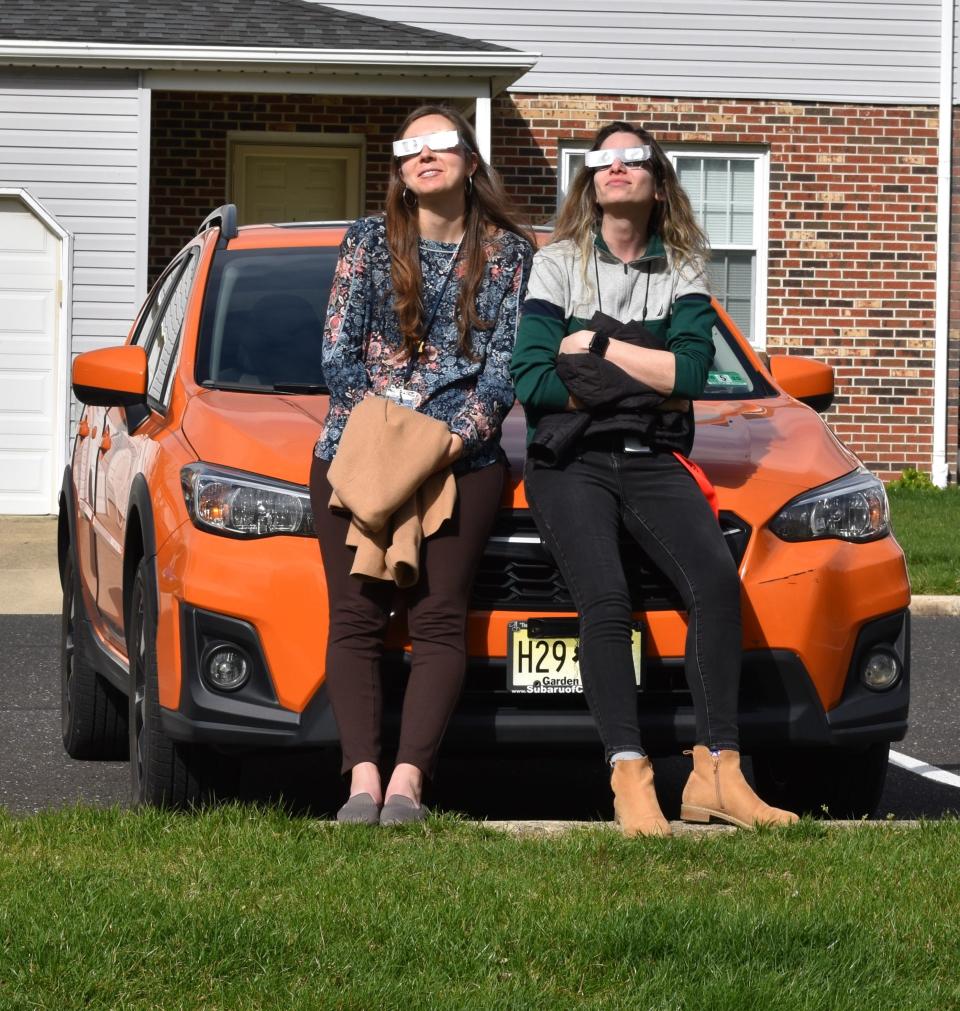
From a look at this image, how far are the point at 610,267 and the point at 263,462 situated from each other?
1083 mm

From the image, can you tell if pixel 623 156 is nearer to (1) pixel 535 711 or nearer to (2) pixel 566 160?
(1) pixel 535 711

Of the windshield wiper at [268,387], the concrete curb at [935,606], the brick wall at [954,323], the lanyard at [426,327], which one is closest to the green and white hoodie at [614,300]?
the lanyard at [426,327]

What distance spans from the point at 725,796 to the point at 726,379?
5.42 ft

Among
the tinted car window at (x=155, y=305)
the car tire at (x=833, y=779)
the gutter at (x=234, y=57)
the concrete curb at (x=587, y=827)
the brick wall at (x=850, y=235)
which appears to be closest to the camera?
the concrete curb at (x=587, y=827)

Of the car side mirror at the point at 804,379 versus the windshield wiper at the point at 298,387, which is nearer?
the windshield wiper at the point at 298,387

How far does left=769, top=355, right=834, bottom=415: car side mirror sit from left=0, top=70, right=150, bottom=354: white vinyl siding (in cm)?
956

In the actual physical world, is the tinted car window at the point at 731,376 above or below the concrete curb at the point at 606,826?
above

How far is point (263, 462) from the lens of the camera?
491 cm

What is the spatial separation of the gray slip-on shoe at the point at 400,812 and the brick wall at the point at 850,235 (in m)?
12.3

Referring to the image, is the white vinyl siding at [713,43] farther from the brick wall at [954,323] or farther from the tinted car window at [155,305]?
the tinted car window at [155,305]

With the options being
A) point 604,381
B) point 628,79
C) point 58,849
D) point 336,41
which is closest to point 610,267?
point 604,381

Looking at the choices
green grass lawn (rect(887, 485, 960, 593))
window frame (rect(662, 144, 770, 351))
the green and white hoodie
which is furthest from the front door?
the green and white hoodie

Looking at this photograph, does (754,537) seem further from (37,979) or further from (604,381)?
(37,979)

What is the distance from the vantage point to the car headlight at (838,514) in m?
4.95
